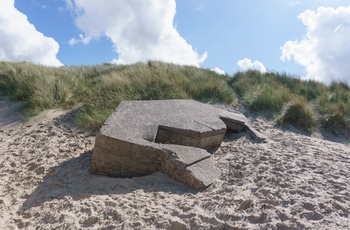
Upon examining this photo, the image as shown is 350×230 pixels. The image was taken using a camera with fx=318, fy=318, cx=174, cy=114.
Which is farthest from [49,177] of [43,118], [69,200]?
[43,118]

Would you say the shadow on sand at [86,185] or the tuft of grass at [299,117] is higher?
the tuft of grass at [299,117]

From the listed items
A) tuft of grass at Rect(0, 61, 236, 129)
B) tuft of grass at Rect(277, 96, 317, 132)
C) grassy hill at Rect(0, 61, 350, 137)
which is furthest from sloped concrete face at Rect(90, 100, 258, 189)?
tuft of grass at Rect(277, 96, 317, 132)

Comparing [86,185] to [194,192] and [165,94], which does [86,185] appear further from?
[165,94]

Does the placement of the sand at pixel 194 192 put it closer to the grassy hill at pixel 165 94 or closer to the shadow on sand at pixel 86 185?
the shadow on sand at pixel 86 185

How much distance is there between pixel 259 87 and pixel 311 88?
1508mm

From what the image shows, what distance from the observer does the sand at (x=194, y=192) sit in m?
2.89

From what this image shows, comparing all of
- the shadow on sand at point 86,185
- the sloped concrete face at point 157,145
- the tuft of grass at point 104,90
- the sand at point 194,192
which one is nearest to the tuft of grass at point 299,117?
the sand at point 194,192

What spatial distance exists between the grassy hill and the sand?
4.35ft

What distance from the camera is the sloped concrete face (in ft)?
12.5

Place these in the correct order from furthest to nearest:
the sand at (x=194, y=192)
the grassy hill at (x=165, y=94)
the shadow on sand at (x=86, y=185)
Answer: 1. the grassy hill at (x=165, y=94)
2. the shadow on sand at (x=86, y=185)
3. the sand at (x=194, y=192)

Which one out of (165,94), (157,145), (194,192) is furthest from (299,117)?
(194,192)

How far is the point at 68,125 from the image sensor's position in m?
5.99

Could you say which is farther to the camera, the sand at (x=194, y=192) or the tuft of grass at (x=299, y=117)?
the tuft of grass at (x=299, y=117)

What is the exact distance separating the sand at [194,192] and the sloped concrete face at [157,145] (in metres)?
0.14
